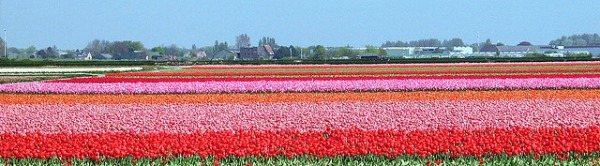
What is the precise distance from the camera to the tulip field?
9203 millimetres

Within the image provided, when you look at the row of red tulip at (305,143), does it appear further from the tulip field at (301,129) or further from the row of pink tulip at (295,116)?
the row of pink tulip at (295,116)

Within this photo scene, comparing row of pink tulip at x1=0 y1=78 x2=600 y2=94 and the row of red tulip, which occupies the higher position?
row of pink tulip at x1=0 y1=78 x2=600 y2=94

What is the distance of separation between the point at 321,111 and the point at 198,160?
566 centimetres

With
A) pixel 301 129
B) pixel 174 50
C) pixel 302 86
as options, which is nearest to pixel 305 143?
pixel 301 129

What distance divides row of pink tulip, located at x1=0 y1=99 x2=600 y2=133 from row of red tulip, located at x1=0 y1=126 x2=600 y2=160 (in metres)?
1.07

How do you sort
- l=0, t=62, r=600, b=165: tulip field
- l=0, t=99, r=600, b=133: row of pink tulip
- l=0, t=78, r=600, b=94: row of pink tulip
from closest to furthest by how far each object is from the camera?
l=0, t=62, r=600, b=165: tulip field
l=0, t=99, r=600, b=133: row of pink tulip
l=0, t=78, r=600, b=94: row of pink tulip

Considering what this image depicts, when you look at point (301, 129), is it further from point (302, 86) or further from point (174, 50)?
point (174, 50)

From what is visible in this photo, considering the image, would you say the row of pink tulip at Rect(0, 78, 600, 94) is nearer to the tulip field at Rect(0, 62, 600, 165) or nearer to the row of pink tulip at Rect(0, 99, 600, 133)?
the tulip field at Rect(0, 62, 600, 165)

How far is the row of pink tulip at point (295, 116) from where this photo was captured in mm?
12305

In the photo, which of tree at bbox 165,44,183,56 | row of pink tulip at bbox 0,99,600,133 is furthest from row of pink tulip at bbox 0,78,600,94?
tree at bbox 165,44,183,56

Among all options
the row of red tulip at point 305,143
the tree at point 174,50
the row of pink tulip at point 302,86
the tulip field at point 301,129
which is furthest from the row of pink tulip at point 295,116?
the tree at point 174,50

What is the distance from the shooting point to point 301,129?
1191cm

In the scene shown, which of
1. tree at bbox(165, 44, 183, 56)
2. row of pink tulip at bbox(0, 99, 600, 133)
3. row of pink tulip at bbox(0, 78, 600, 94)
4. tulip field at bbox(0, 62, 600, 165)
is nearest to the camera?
tulip field at bbox(0, 62, 600, 165)

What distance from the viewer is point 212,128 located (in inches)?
474
